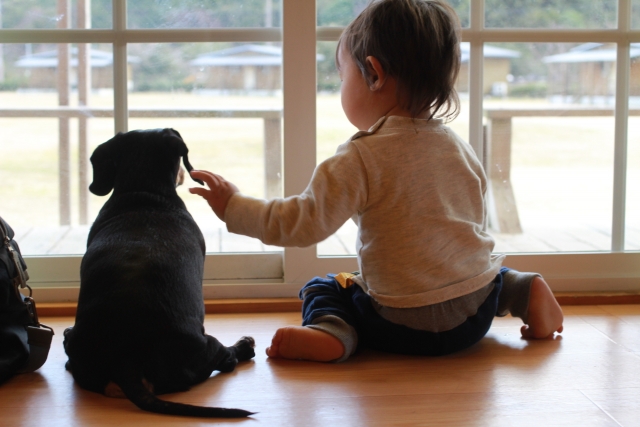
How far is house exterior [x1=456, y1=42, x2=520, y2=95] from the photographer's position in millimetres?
2119

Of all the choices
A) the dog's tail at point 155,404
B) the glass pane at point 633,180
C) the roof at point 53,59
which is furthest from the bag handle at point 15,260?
the glass pane at point 633,180

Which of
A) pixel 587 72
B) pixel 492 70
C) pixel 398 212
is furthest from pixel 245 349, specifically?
pixel 587 72

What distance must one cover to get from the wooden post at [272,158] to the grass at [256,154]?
2 centimetres

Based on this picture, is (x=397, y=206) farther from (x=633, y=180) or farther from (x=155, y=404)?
(x=633, y=180)

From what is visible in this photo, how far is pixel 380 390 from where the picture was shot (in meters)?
1.47

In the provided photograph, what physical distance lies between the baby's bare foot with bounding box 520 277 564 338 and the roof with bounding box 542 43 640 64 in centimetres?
71

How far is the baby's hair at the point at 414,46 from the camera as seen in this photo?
1602 millimetres

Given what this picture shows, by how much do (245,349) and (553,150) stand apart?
3.71 ft

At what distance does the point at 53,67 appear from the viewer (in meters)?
2.07

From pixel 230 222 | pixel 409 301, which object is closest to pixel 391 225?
pixel 409 301

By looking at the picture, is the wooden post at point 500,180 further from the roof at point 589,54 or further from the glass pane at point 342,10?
the glass pane at point 342,10

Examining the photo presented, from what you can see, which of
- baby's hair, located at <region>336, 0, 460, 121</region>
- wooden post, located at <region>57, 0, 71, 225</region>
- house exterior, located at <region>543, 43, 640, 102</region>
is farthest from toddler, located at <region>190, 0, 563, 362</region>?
wooden post, located at <region>57, 0, 71, 225</region>

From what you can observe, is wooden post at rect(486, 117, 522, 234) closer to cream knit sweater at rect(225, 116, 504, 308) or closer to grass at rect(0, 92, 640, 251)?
grass at rect(0, 92, 640, 251)

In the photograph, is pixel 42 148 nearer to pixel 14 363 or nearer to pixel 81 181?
pixel 81 181
